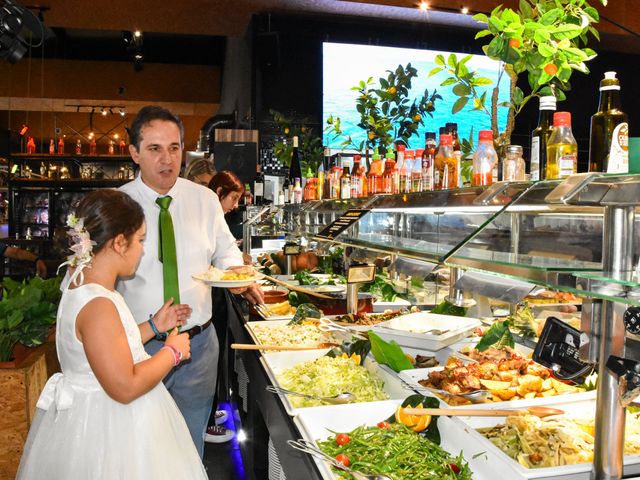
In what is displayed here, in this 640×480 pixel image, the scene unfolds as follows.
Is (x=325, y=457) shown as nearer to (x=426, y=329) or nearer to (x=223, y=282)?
(x=426, y=329)

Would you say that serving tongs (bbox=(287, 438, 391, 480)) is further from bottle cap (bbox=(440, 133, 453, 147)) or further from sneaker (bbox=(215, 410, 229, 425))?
→ sneaker (bbox=(215, 410, 229, 425))

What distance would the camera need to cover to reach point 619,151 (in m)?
1.49

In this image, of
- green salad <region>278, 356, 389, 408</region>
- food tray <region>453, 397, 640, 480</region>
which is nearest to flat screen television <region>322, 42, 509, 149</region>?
green salad <region>278, 356, 389, 408</region>

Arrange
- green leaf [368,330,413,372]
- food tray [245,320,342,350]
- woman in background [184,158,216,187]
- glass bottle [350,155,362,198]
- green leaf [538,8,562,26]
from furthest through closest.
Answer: woman in background [184,158,216,187] < glass bottle [350,155,362,198] < food tray [245,320,342,350] < green leaf [368,330,413,372] < green leaf [538,8,562,26]

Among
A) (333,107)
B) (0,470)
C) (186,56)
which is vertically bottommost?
(0,470)

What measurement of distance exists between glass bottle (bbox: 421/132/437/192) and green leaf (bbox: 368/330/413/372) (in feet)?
2.24

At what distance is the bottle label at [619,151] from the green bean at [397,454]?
0.93 m

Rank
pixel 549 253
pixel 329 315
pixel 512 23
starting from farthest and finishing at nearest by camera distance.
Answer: pixel 329 315, pixel 549 253, pixel 512 23

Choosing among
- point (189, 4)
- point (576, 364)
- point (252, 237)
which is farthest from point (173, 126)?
point (189, 4)

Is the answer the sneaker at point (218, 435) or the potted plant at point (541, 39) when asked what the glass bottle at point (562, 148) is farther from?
the sneaker at point (218, 435)

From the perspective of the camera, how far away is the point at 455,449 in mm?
1744

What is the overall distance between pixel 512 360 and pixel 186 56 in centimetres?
1320

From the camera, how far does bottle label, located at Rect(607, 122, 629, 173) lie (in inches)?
58.4

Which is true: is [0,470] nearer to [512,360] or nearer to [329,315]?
[329,315]
